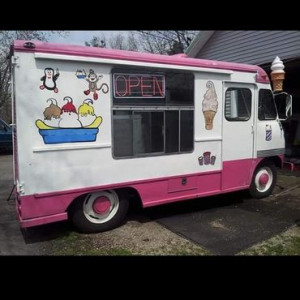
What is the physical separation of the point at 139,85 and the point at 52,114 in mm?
1350

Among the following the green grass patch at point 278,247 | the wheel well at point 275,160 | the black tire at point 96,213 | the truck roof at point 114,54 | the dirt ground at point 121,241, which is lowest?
the green grass patch at point 278,247

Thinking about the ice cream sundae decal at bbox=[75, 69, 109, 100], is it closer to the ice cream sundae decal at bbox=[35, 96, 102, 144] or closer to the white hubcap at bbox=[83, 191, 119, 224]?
the ice cream sundae decal at bbox=[35, 96, 102, 144]

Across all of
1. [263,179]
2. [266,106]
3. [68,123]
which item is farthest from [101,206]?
[266,106]

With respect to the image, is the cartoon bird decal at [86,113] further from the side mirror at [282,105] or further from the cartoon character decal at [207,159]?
the side mirror at [282,105]

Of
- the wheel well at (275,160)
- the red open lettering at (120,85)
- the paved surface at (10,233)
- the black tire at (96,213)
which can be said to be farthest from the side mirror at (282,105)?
the paved surface at (10,233)

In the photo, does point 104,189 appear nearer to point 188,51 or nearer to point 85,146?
point 85,146

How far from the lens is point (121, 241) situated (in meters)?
4.79

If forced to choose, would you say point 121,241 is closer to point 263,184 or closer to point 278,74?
point 263,184

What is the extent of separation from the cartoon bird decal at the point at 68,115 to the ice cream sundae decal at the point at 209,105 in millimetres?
2217

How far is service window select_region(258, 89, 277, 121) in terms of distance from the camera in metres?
6.59

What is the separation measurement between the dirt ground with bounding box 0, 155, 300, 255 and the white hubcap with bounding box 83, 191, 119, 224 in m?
0.24

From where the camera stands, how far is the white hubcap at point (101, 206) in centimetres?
501
